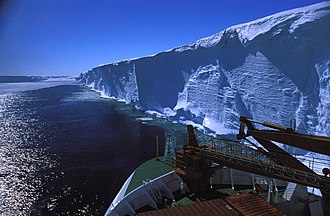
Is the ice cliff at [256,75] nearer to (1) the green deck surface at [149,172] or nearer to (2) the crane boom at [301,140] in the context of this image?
(2) the crane boom at [301,140]

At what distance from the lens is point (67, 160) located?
21.0m

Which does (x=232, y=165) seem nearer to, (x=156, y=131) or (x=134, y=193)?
(x=134, y=193)

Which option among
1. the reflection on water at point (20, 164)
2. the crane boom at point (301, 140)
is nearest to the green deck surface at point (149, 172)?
the crane boom at point (301, 140)

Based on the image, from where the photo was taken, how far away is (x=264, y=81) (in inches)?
808

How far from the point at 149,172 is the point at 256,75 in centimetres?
1396

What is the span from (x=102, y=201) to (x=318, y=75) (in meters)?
16.6

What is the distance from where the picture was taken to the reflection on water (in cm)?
1466

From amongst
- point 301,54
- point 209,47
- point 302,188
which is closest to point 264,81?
point 301,54

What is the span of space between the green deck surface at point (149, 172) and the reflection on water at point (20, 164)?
6678mm

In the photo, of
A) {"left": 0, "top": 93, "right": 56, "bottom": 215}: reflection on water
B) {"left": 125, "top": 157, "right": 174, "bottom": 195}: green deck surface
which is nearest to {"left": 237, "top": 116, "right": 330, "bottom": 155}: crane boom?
{"left": 125, "top": 157, "right": 174, "bottom": 195}: green deck surface

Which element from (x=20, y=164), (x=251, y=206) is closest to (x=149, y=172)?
(x=251, y=206)

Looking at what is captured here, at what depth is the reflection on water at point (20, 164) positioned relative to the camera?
14664mm

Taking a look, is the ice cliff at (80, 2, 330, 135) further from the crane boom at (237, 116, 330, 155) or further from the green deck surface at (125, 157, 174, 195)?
the green deck surface at (125, 157, 174, 195)

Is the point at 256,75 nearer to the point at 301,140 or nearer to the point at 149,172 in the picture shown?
the point at 149,172
